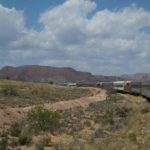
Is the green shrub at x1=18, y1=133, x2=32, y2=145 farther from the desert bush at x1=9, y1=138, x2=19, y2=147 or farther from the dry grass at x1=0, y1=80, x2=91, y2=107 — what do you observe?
the dry grass at x1=0, y1=80, x2=91, y2=107

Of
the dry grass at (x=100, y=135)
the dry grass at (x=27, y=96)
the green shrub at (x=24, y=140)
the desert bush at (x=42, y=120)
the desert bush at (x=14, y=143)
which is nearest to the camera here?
the dry grass at (x=100, y=135)

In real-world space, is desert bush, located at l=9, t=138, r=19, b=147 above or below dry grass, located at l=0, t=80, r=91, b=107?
below

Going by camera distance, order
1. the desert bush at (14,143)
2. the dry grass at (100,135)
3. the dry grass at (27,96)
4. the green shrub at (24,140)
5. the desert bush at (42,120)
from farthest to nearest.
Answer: the dry grass at (27,96)
the desert bush at (42,120)
the green shrub at (24,140)
the desert bush at (14,143)
the dry grass at (100,135)

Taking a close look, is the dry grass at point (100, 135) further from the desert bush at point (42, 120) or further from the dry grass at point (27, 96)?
the dry grass at point (27, 96)

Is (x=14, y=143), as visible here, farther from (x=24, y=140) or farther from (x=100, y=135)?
(x=100, y=135)

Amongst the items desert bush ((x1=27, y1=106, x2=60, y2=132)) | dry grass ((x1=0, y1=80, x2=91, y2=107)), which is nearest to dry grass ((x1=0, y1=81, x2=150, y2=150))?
desert bush ((x1=27, y1=106, x2=60, y2=132))

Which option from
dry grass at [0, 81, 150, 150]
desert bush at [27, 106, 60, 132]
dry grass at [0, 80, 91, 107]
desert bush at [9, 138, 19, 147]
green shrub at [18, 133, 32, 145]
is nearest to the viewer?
dry grass at [0, 81, 150, 150]

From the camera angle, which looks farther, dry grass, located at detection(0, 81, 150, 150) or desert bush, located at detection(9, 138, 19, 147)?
desert bush, located at detection(9, 138, 19, 147)

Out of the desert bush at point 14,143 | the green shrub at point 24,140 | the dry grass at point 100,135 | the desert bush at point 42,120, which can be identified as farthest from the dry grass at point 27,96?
the green shrub at point 24,140

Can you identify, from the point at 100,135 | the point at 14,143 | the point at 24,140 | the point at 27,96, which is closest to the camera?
the point at 100,135

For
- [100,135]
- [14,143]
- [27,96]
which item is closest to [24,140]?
[14,143]

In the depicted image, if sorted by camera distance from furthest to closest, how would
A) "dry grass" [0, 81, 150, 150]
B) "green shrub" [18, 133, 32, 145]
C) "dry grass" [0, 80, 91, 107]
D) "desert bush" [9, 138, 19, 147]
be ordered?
"dry grass" [0, 80, 91, 107]
"green shrub" [18, 133, 32, 145]
"desert bush" [9, 138, 19, 147]
"dry grass" [0, 81, 150, 150]

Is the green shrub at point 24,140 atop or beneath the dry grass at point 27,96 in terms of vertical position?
beneath

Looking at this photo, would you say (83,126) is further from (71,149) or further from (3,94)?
(3,94)
